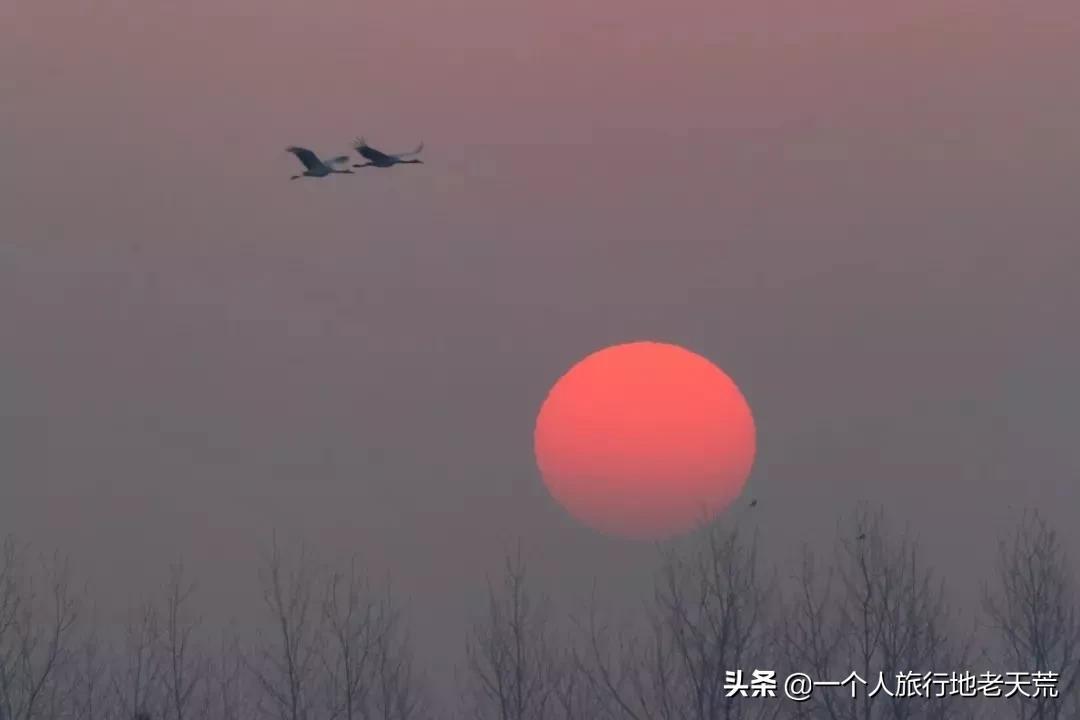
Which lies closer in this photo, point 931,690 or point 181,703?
point 931,690

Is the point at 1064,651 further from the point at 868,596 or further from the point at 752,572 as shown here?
the point at 752,572

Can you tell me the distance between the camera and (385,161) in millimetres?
21438


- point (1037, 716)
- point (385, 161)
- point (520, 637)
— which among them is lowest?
point (1037, 716)

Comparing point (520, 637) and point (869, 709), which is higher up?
point (520, 637)

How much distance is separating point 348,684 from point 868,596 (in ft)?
29.4

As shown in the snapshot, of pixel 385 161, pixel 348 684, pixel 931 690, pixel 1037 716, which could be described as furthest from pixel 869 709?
pixel 385 161

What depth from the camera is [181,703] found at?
1092 inches

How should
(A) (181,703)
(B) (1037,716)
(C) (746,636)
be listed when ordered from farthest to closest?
(A) (181,703), (C) (746,636), (B) (1037,716)

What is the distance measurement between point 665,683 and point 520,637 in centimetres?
455

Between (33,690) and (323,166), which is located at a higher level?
Answer: (323,166)

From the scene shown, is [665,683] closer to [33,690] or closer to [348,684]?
[348,684]

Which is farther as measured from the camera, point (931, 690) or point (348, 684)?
point (348, 684)

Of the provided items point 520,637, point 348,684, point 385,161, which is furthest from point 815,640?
point 385,161

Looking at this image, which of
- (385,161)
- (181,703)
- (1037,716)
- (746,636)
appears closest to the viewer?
(385,161)
